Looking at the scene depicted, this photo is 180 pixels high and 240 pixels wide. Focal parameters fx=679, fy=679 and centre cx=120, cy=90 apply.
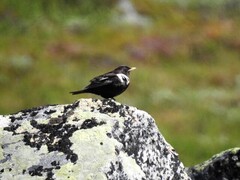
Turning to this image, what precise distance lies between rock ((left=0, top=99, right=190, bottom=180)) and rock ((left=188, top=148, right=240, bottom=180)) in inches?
61.5

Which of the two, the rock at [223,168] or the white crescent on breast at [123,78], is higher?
the white crescent on breast at [123,78]

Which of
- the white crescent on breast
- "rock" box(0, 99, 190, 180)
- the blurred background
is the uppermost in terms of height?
the blurred background

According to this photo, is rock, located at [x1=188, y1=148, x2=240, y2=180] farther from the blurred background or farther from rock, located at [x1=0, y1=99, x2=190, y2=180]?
the blurred background

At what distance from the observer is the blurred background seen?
29.2 meters

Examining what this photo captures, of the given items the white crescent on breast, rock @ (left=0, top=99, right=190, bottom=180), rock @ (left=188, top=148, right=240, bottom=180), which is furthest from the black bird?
rock @ (left=188, top=148, right=240, bottom=180)

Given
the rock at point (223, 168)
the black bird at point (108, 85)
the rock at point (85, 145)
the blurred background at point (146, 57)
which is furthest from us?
the blurred background at point (146, 57)

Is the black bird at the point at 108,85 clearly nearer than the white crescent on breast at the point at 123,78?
Yes

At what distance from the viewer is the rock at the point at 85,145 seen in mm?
7504

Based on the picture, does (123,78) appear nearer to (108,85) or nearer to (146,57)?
(108,85)

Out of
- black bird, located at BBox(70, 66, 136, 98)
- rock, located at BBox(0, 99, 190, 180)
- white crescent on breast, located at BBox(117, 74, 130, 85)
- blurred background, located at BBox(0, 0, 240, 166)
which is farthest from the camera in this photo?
blurred background, located at BBox(0, 0, 240, 166)

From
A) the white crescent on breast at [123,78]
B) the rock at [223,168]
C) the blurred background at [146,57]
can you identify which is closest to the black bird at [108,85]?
the white crescent on breast at [123,78]

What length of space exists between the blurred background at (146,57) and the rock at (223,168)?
12.6 m

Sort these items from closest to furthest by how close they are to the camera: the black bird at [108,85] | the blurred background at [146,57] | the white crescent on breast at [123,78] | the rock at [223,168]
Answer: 1. the rock at [223,168]
2. the black bird at [108,85]
3. the white crescent on breast at [123,78]
4. the blurred background at [146,57]

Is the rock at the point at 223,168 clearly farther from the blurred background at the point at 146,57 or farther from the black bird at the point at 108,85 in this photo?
the blurred background at the point at 146,57
